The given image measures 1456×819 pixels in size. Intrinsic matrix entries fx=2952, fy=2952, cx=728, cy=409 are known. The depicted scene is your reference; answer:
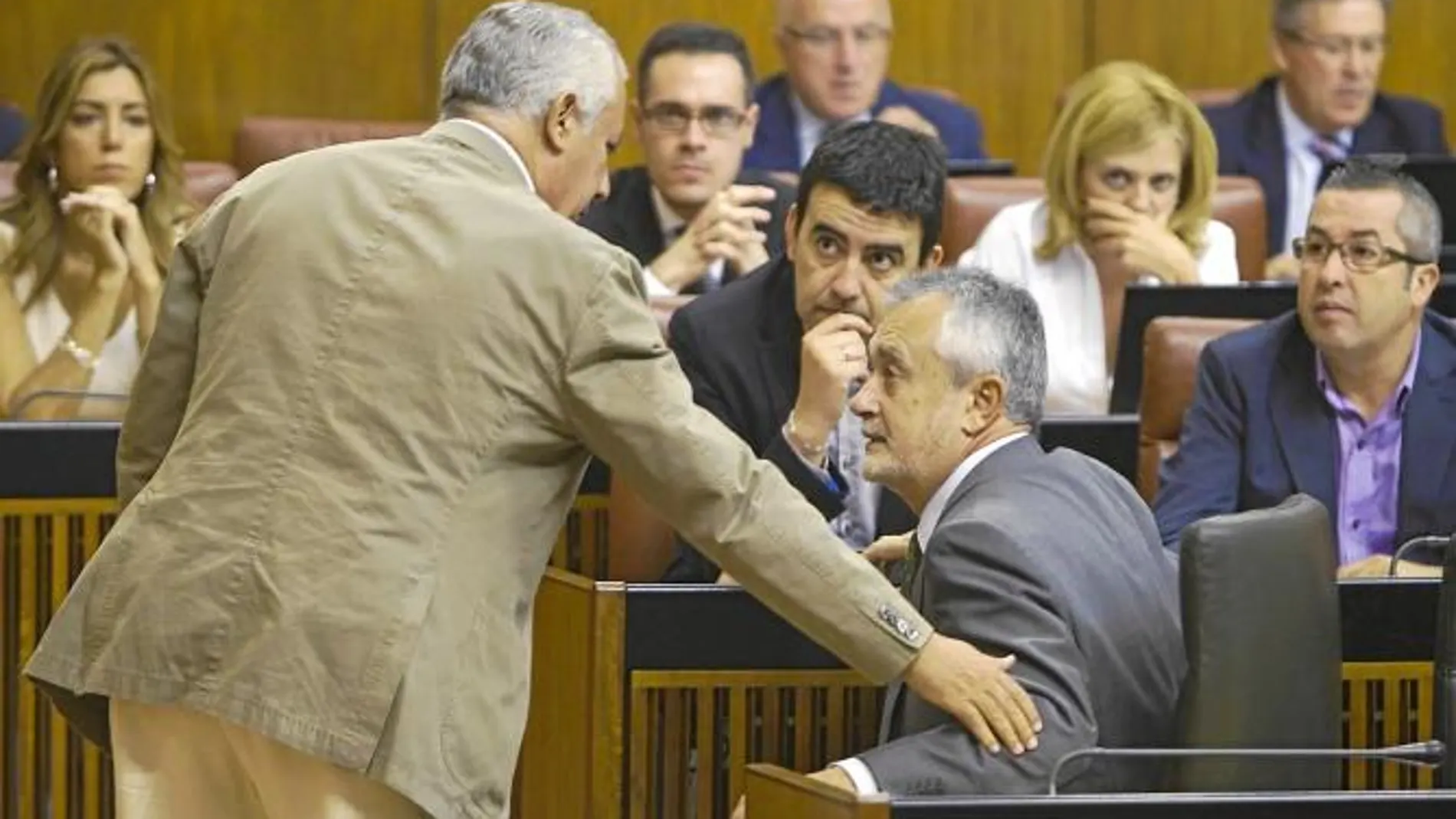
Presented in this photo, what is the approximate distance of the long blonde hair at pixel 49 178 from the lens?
4.61 metres

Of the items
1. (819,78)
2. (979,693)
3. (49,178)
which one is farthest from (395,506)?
(819,78)

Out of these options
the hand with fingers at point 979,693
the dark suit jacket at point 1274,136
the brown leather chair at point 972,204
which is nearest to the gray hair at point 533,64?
the hand with fingers at point 979,693

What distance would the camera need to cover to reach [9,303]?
453 cm

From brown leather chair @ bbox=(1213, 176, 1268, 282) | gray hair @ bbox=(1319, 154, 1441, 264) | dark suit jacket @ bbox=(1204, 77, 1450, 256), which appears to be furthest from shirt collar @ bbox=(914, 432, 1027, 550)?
dark suit jacket @ bbox=(1204, 77, 1450, 256)

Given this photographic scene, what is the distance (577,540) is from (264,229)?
128 cm

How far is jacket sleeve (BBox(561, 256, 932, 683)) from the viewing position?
2391 millimetres

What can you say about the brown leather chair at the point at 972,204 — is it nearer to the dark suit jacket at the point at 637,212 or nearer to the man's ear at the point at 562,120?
the dark suit jacket at the point at 637,212

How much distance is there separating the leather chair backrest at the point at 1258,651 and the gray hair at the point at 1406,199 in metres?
1.34

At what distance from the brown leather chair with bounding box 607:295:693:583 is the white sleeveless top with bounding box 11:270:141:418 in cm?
115

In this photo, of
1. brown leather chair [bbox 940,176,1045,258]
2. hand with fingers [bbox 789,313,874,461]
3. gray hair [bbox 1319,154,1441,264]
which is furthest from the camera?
brown leather chair [bbox 940,176,1045,258]

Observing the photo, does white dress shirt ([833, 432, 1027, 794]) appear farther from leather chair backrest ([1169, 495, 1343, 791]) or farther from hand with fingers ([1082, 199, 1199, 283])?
hand with fingers ([1082, 199, 1199, 283])

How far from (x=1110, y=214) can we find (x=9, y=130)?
91.6 inches

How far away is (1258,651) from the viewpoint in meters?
2.53

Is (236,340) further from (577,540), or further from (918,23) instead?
(918,23)
